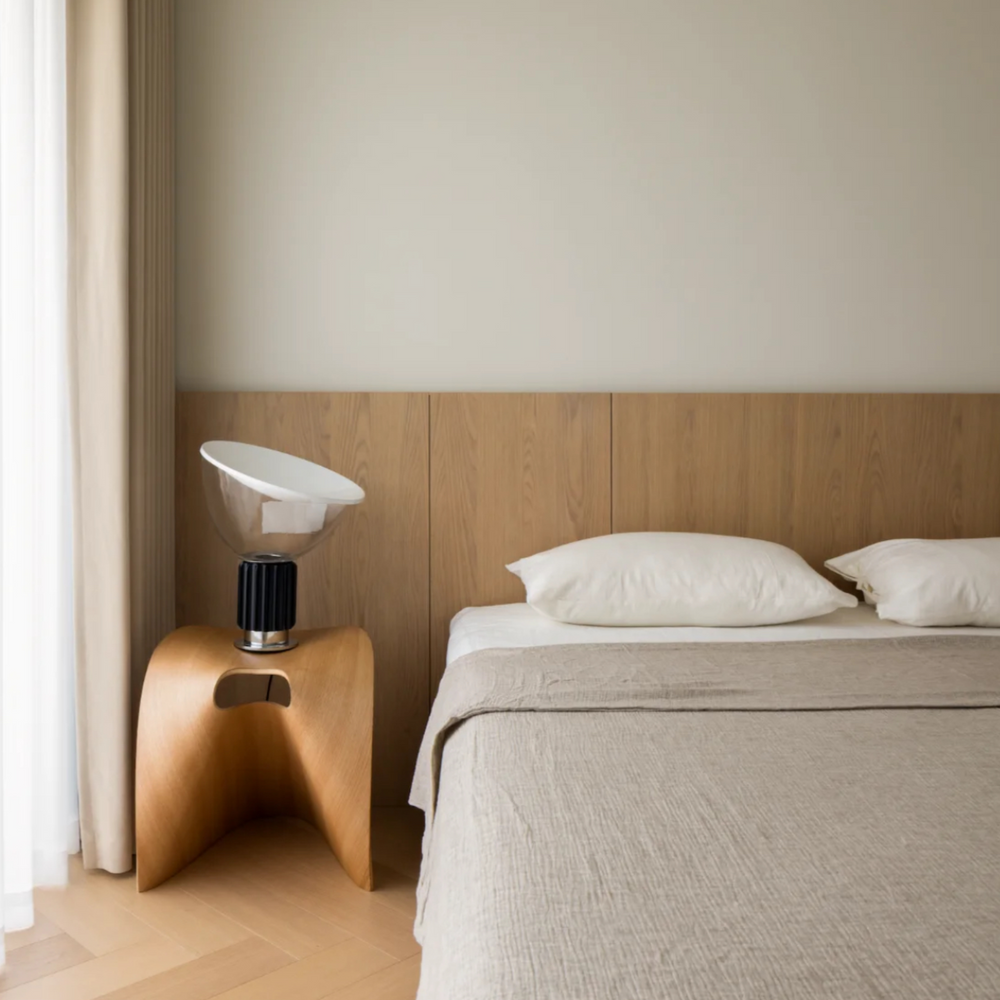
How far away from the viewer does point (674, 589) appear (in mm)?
2119

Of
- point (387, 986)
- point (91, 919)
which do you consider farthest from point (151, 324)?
point (387, 986)

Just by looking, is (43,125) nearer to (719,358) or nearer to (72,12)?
(72,12)

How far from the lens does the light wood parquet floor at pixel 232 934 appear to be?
64.4 inches

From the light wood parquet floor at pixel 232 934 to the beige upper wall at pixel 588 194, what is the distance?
1211 millimetres

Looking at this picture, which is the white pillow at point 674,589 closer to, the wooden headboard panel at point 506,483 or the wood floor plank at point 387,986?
the wooden headboard panel at point 506,483

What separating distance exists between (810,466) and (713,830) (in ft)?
5.54

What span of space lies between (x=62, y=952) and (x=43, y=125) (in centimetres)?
164

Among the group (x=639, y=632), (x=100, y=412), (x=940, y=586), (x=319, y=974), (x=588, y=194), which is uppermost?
(x=588, y=194)

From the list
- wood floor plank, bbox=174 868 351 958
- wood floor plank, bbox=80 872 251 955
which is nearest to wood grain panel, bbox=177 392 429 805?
wood floor plank, bbox=174 868 351 958

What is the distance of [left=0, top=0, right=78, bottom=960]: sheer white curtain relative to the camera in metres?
1.76

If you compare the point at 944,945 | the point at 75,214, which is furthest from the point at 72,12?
the point at 944,945

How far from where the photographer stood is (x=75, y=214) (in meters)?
1.95

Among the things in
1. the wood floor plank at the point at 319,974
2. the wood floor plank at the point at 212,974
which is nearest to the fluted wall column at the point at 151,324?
the wood floor plank at the point at 212,974

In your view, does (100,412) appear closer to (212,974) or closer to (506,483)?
(506,483)
